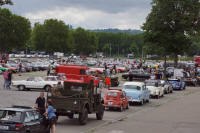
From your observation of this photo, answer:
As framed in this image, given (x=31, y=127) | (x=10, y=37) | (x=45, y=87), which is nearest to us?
(x=31, y=127)

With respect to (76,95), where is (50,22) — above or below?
above

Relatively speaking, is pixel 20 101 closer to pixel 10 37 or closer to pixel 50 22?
pixel 10 37

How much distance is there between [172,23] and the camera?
7550 centimetres

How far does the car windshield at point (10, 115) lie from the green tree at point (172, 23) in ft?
192

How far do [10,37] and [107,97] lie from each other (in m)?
87.7

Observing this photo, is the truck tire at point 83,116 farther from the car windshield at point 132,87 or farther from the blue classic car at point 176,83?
the blue classic car at point 176,83

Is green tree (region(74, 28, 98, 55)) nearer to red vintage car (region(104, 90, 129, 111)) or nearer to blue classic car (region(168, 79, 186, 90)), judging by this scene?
blue classic car (region(168, 79, 186, 90))

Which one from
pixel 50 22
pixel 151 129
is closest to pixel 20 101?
pixel 151 129

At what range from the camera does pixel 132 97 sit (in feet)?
115

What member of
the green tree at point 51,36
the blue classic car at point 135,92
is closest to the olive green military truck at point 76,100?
Result: the blue classic car at point 135,92

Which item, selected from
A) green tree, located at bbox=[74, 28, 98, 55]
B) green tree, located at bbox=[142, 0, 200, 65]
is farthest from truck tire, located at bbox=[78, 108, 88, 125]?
green tree, located at bbox=[74, 28, 98, 55]

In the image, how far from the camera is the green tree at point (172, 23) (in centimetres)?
7375

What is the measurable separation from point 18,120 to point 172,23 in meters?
61.9

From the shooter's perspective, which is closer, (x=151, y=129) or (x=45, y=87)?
(x=151, y=129)
